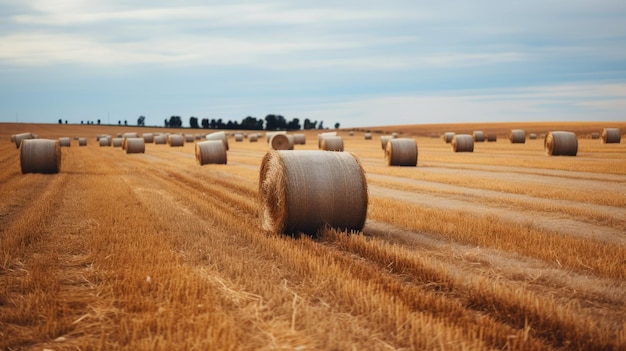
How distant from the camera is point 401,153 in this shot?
22.0 meters

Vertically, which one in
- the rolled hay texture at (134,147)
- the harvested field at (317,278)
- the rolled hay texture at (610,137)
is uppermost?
the rolled hay texture at (610,137)

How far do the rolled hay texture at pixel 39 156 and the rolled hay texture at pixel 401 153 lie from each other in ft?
40.0

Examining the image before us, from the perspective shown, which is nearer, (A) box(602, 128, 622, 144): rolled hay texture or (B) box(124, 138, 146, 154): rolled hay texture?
(B) box(124, 138, 146, 154): rolled hay texture

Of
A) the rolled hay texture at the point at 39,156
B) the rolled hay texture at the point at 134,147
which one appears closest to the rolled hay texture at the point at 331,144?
the rolled hay texture at the point at 134,147

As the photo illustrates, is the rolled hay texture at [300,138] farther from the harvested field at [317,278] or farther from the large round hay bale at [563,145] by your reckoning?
the harvested field at [317,278]

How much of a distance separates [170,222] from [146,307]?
4.44 meters

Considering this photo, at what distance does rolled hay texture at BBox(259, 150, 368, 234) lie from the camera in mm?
8148

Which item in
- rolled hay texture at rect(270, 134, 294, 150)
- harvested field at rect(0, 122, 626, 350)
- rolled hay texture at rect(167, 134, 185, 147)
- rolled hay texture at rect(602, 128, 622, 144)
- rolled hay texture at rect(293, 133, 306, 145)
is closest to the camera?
harvested field at rect(0, 122, 626, 350)

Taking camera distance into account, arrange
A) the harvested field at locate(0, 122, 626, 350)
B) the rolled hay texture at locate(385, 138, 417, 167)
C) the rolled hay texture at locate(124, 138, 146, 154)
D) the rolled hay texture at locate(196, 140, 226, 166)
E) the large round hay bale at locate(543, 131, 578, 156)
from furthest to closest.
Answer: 1. the rolled hay texture at locate(124, 138, 146, 154)
2. the large round hay bale at locate(543, 131, 578, 156)
3. the rolled hay texture at locate(196, 140, 226, 166)
4. the rolled hay texture at locate(385, 138, 417, 167)
5. the harvested field at locate(0, 122, 626, 350)

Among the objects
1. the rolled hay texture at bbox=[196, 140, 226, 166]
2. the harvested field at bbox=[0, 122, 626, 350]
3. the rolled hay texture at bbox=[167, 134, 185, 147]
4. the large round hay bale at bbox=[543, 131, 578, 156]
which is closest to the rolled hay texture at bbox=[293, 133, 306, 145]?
the rolled hay texture at bbox=[167, 134, 185, 147]

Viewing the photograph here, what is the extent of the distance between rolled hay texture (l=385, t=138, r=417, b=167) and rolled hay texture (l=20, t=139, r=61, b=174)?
1220 centimetres

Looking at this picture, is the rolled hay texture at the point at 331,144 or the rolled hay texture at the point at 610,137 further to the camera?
the rolled hay texture at the point at 610,137

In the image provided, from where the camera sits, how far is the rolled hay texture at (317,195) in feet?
26.7

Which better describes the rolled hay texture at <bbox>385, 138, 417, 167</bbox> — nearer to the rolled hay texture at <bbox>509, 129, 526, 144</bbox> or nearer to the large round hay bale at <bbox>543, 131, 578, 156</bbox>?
the large round hay bale at <bbox>543, 131, 578, 156</bbox>
